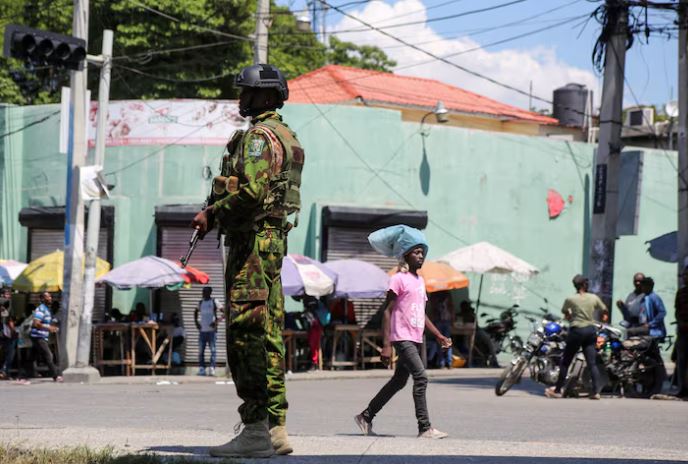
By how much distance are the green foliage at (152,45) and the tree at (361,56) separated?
48.7 feet

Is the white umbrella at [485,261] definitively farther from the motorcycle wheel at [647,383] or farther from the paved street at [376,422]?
the motorcycle wheel at [647,383]

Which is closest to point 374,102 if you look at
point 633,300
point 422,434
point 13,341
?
point 13,341

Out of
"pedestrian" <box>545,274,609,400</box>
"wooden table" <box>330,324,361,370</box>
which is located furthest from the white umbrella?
"pedestrian" <box>545,274,609,400</box>

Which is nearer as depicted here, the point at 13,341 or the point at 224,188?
the point at 224,188

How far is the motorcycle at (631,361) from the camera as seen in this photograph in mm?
17891

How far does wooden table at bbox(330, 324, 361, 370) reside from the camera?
2570 centimetres

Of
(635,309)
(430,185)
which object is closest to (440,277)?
(430,185)

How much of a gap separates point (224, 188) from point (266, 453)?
157 cm

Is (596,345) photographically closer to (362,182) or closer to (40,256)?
(362,182)

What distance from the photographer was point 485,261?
88.2 ft

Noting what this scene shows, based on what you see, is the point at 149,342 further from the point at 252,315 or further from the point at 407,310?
the point at 252,315

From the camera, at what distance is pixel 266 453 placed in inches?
275

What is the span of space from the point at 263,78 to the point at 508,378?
11.3 m

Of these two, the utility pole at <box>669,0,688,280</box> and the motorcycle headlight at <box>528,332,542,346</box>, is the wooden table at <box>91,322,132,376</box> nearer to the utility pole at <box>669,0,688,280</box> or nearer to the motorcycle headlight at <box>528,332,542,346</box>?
the motorcycle headlight at <box>528,332,542,346</box>
